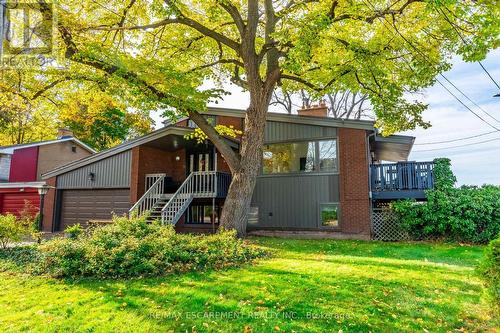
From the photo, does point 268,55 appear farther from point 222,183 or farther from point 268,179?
point 222,183

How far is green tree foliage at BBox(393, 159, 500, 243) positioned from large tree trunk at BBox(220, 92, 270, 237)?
6107 mm

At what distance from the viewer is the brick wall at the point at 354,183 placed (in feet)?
42.7

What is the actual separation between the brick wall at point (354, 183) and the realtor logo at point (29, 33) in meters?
11.4

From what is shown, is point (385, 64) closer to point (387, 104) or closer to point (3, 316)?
point (387, 104)

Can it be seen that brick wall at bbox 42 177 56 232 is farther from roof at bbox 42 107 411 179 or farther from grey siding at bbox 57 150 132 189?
roof at bbox 42 107 411 179

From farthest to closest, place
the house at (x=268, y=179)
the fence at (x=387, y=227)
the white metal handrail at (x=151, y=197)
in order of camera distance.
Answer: the white metal handrail at (x=151, y=197) < the house at (x=268, y=179) < the fence at (x=387, y=227)

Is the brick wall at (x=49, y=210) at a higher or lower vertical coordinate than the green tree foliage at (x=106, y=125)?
lower

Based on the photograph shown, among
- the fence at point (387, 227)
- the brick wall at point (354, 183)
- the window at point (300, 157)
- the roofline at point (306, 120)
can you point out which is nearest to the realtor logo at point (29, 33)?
the roofline at point (306, 120)

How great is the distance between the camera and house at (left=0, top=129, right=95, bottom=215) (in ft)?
67.7

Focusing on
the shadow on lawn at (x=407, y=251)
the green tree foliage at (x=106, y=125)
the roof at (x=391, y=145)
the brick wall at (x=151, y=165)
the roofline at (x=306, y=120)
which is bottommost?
the shadow on lawn at (x=407, y=251)

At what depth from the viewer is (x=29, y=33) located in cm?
1084

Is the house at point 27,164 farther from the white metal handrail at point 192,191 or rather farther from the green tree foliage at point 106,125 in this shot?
the white metal handrail at point 192,191

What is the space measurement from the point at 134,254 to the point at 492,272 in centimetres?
617

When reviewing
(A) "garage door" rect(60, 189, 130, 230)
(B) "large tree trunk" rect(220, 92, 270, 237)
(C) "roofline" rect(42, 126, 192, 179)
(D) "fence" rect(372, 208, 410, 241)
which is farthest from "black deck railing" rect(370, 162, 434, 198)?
(A) "garage door" rect(60, 189, 130, 230)
